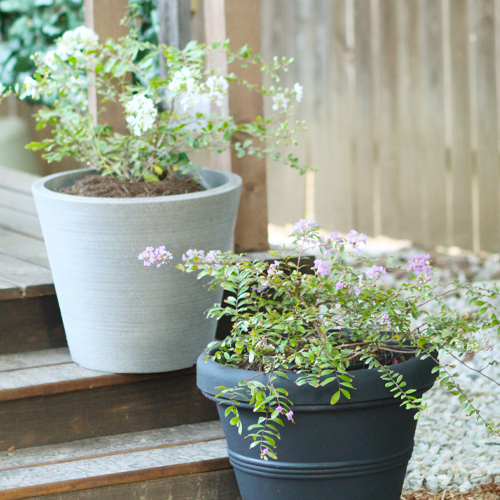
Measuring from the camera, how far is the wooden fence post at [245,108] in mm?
2037

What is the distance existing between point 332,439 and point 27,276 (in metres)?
1.00

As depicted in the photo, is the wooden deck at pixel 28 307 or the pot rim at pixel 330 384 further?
the wooden deck at pixel 28 307

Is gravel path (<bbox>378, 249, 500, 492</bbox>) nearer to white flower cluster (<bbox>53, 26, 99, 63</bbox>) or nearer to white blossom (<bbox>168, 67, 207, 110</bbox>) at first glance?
white blossom (<bbox>168, 67, 207, 110</bbox>)

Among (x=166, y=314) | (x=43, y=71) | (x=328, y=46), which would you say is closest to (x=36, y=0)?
(x=328, y=46)

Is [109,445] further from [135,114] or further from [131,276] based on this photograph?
[135,114]

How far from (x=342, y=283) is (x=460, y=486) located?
0.67m

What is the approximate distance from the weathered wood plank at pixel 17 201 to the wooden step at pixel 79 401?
1.15 m

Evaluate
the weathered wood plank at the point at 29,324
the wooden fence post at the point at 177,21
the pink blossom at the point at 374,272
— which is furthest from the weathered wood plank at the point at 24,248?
the pink blossom at the point at 374,272

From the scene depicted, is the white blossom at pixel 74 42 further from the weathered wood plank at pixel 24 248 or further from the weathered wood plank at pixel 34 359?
the weathered wood plank at pixel 34 359

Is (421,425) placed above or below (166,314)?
below

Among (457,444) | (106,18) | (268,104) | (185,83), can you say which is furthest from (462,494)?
(268,104)

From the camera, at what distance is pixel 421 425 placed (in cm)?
219

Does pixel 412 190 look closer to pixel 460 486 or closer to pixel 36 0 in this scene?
pixel 36 0

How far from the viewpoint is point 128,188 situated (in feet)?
6.01
